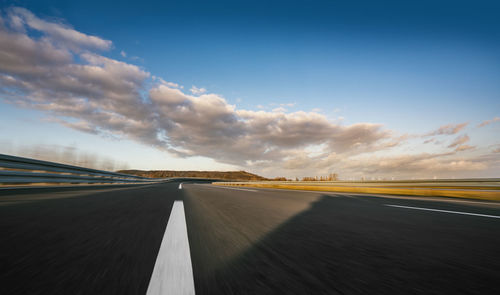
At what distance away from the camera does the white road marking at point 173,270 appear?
1.27 meters

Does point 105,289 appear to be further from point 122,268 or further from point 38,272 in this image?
point 38,272

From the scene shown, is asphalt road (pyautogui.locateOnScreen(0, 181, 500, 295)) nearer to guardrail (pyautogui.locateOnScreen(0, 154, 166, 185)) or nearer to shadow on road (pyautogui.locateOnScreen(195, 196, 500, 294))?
shadow on road (pyautogui.locateOnScreen(195, 196, 500, 294))

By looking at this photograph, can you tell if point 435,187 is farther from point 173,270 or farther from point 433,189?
point 173,270

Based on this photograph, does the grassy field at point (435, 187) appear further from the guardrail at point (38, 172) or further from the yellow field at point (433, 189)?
the guardrail at point (38, 172)

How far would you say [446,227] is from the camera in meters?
3.21

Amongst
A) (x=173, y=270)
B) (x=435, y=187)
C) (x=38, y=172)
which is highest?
(x=435, y=187)

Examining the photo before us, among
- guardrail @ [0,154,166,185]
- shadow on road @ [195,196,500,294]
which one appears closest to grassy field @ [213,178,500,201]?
shadow on road @ [195,196,500,294]

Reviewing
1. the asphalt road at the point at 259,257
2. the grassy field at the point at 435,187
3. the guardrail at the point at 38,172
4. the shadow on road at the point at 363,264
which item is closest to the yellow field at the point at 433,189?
the grassy field at the point at 435,187

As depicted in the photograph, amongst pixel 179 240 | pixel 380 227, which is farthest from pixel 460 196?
pixel 179 240

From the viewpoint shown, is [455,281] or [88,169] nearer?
[455,281]

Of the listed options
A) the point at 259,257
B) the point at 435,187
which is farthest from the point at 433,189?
the point at 259,257

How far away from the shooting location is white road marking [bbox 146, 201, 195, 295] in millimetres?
1270

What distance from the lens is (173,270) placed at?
1.53 metres

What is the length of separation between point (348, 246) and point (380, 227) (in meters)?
1.24
